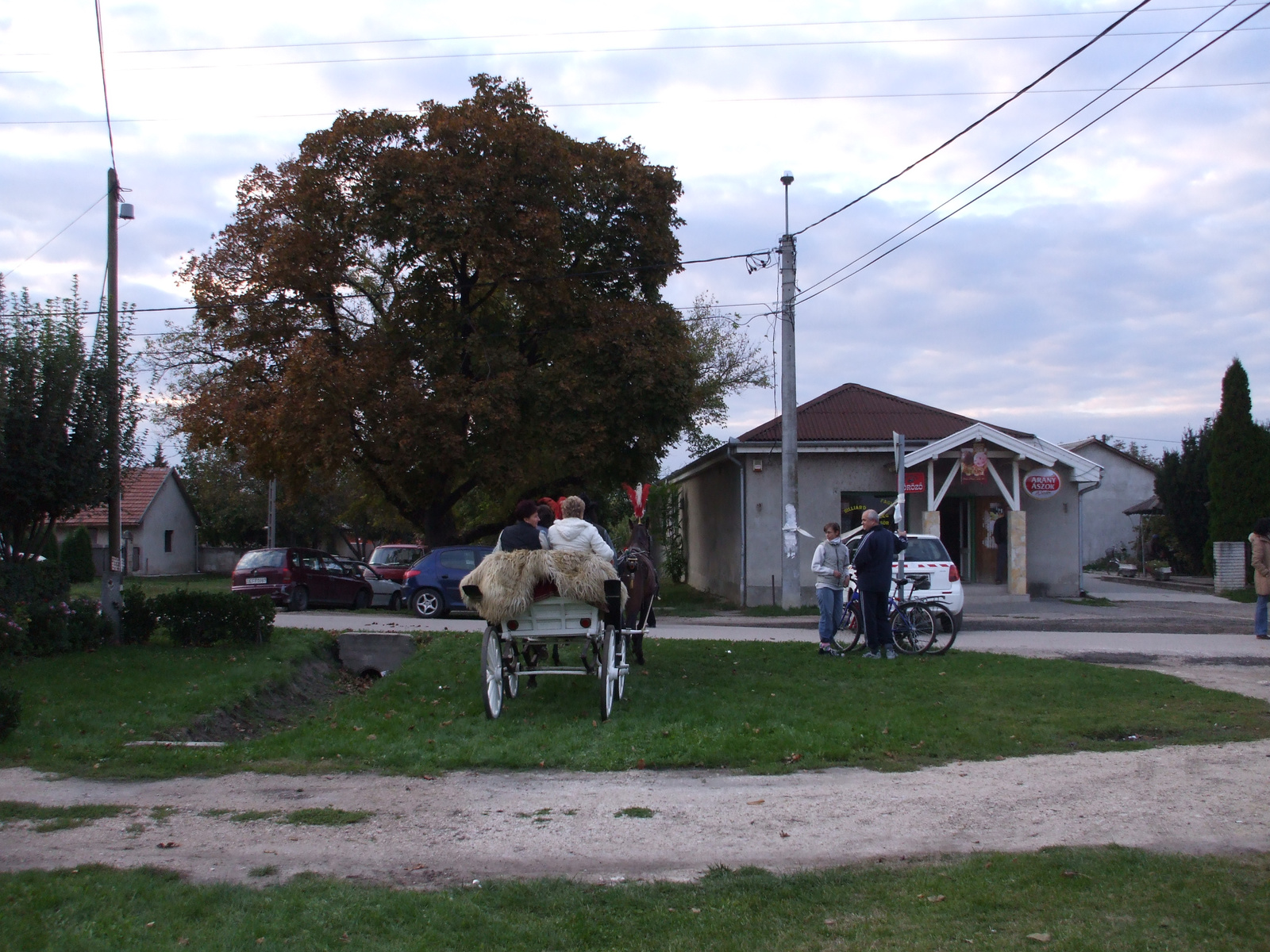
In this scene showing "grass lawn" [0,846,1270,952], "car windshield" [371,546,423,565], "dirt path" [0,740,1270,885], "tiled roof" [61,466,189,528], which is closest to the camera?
"grass lawn" [0,846,1270,952]

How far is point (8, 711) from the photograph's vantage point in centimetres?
792

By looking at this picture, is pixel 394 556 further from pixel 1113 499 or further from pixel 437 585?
pixel 1113 499

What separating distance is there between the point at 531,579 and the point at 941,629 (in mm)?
Answer: 6429

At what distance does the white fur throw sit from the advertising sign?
57.6 ft

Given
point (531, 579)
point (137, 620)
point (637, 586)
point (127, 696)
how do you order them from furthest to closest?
point (137, 620) < point (637, 586) < point (127, 696) < point (531, 579)

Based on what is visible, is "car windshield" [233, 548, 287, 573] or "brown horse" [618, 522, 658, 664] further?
"car windshield" [233, 548, 287, 573]

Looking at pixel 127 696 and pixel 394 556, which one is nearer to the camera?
pixel 127 696

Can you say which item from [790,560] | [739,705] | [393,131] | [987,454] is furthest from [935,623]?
[393,131]

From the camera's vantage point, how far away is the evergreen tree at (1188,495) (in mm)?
33969

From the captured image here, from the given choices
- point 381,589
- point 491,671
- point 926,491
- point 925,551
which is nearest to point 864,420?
point 926,491

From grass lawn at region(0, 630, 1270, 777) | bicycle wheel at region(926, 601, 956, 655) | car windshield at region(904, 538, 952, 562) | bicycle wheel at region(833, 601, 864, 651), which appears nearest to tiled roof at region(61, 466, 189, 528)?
car windshield at region(904, 538, 952, 562)

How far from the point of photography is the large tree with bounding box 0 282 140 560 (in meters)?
12.5

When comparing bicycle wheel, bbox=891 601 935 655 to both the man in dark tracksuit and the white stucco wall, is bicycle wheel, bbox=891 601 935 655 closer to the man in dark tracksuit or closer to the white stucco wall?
the man in dark tracksuit

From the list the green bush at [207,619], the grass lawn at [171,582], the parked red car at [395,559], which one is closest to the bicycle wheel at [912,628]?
the green bush at [207,619]
